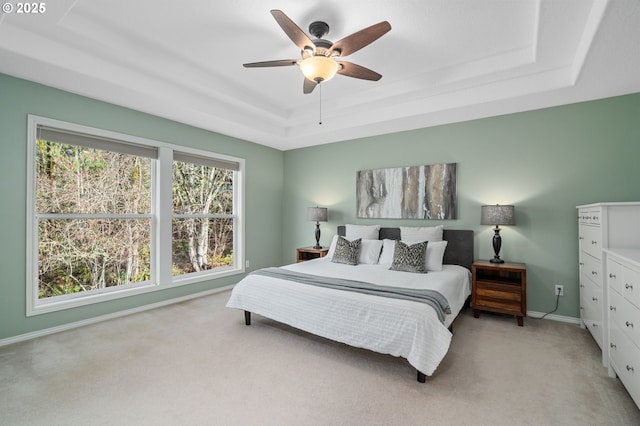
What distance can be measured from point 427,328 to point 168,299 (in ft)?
11.1

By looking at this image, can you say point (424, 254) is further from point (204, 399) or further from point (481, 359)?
point (204, 399)

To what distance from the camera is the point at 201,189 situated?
4.66m

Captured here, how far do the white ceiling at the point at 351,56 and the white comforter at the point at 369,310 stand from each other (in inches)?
81.9

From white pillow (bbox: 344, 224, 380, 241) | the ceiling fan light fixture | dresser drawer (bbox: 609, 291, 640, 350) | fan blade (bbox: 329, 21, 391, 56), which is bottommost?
dresser drawer (bbox: 609, 291, 640, 350)

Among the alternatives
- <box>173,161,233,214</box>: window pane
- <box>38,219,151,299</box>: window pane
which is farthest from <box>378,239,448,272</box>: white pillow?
<box>38,219,151,299</box>: window pane

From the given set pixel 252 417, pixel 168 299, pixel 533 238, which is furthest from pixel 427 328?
pixel 168 299

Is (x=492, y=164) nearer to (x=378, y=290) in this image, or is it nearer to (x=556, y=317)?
(x=556, y=317)

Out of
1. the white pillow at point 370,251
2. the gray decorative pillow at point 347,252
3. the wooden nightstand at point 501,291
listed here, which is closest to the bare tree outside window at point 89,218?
the gray decorative pillow at point 347,252

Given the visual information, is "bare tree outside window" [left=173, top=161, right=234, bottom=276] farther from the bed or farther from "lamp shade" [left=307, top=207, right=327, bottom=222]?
the bed

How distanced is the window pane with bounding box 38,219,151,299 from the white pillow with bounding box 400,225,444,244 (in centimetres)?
343

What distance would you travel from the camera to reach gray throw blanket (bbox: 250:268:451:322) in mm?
2377

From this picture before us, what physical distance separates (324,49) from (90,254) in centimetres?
339

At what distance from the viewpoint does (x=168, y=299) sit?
13.2ft

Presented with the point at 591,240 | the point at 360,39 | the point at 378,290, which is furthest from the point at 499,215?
the point at 360,39
